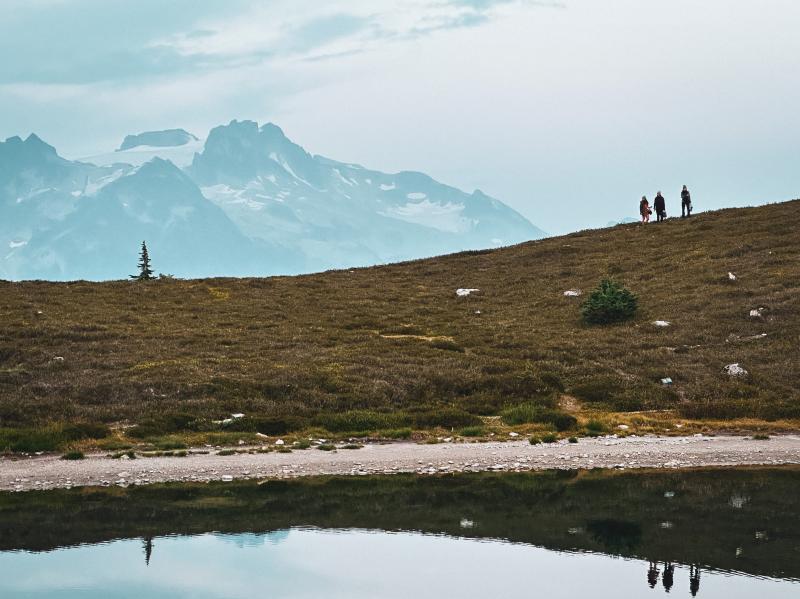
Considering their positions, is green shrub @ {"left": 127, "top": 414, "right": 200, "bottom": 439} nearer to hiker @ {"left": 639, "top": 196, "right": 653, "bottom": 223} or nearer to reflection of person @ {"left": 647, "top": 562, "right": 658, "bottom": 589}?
reflection of person @ {"left": 647, "top": 562, "right": 658, "bottom": 589}

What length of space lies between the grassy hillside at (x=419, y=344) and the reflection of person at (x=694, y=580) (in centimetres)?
1731

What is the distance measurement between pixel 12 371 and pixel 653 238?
54.0m

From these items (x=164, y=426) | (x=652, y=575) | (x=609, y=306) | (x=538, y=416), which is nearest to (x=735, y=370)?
(x=538, y=416)

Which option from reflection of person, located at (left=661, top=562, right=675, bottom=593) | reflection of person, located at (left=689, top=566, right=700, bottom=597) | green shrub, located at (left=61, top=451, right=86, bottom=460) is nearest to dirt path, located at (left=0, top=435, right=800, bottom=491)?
green shrub, located at (left=61, top=451, right=86, bottom=460)

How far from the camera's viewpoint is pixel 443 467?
30000mm

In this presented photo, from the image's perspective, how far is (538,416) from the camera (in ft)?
122

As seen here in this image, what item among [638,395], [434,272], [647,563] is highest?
[434,272]

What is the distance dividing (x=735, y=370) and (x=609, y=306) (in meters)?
13.4

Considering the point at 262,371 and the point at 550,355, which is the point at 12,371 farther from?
the point at 550,355

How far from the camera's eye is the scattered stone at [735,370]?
4166cm

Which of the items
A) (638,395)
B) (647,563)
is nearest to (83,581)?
(647,563)

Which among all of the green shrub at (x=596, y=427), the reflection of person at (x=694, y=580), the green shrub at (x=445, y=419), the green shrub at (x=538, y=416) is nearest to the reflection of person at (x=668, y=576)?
the reflection of person at (x=694, y=580)

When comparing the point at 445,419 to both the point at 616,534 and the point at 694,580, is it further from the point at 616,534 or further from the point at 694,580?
the point at 694,580

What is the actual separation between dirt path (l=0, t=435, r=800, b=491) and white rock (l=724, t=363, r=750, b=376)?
8486 millimetres
